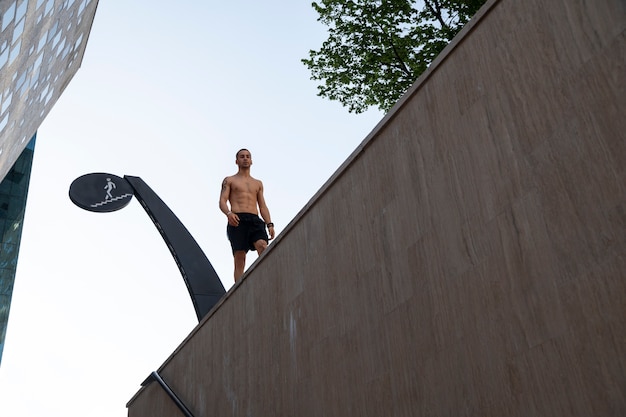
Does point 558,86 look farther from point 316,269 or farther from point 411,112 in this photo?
point 316,269

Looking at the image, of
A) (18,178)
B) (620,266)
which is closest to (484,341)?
(620,266)

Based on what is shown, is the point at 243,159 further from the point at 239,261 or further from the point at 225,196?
the point at 239,261

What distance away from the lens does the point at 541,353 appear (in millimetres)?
2336

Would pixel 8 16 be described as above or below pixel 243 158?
above

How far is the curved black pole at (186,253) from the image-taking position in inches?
354

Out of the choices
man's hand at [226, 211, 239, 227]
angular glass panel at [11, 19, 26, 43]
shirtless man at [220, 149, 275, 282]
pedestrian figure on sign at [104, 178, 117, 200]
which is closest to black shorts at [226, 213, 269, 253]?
shirtless man at [220, 149, 275, 282]

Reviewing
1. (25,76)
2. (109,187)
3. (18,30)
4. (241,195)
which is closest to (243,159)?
(241,195)

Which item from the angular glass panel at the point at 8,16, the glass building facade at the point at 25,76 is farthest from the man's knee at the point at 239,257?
the angular glass panel at the point at 8,16

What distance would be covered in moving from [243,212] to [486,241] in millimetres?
6116

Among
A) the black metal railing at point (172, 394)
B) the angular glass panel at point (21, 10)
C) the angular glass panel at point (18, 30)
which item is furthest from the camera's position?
the angular glass panel at point (18, 30)

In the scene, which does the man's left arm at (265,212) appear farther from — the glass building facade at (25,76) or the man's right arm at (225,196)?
the glass building facade at (25,76)

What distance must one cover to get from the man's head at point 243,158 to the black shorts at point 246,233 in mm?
706

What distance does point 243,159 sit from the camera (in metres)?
8.82

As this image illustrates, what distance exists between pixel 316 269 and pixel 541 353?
207 centimetres
